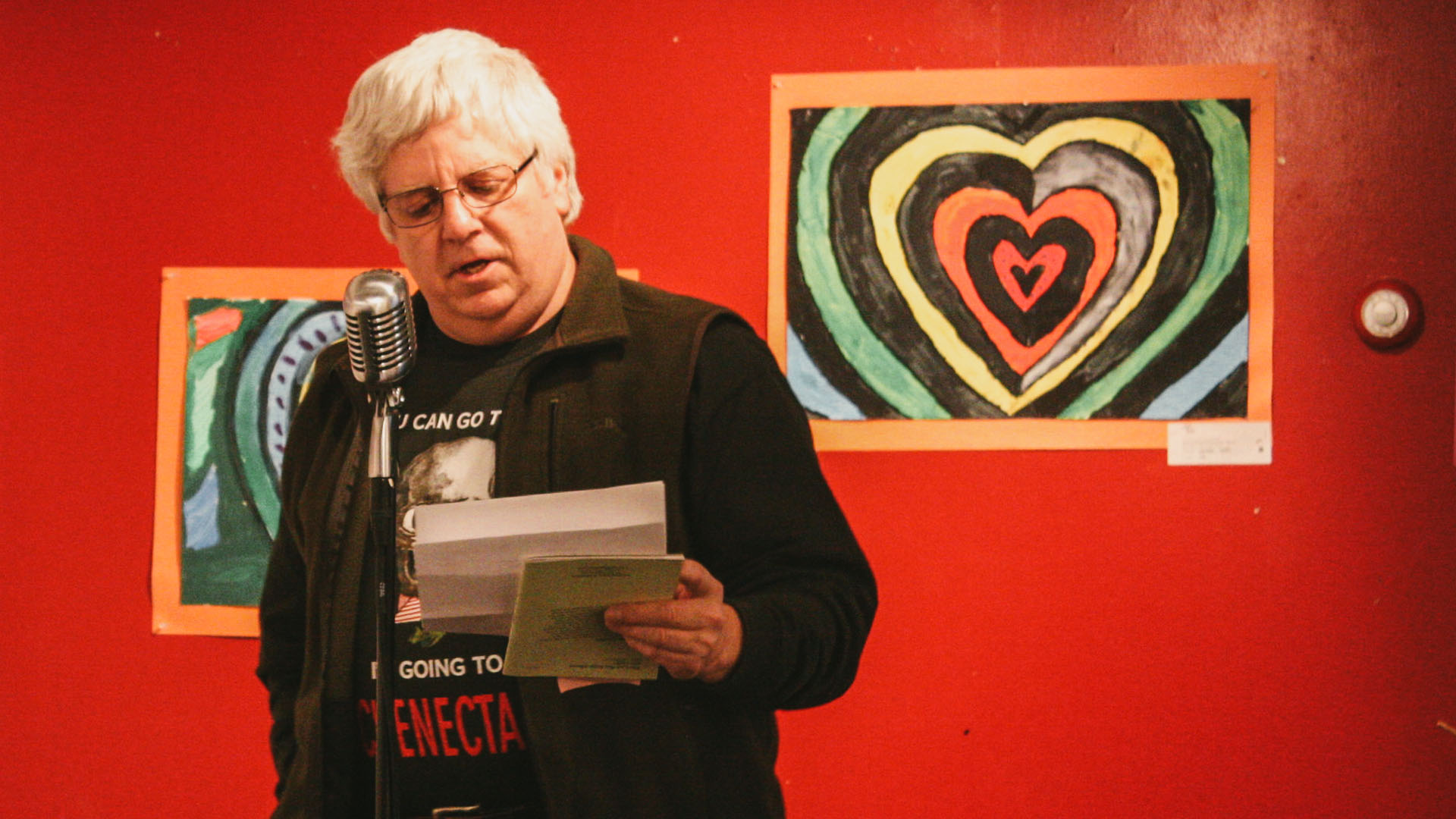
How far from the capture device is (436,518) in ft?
3.26

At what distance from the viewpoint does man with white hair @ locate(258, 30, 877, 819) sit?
1.19m

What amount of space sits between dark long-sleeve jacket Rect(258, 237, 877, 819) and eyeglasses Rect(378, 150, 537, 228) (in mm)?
147

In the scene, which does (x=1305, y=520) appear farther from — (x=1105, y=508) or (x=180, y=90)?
(x=180, y=90)

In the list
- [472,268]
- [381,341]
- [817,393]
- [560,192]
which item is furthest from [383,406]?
[817,393]

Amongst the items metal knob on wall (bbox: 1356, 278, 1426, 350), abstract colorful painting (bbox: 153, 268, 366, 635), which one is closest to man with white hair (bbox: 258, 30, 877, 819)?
abstract colorful painting (bbox: 153, 268, 366, 635)

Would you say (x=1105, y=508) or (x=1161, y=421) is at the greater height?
(x=1161, y=421)

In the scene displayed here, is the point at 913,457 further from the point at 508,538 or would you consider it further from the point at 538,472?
the point at 508,538

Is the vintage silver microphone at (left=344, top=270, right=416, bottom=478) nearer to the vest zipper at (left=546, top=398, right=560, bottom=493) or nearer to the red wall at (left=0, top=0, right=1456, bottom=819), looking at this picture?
the vest zipper at (left=546, top=398, right=560, bottom=493)

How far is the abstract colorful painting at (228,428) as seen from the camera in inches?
82.2

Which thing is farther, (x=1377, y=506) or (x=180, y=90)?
(x=180, y=90)

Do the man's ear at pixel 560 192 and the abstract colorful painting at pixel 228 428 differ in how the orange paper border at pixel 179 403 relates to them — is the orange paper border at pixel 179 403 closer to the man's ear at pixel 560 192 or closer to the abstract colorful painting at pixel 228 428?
the abstract colorful painting at pixel 228 428

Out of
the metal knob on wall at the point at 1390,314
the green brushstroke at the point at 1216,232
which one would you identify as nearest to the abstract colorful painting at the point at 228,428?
the green brushstroke at the point at 1216,232

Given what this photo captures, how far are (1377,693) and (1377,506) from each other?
0.33 metres

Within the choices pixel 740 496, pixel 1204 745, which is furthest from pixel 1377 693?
pixel 740 496
